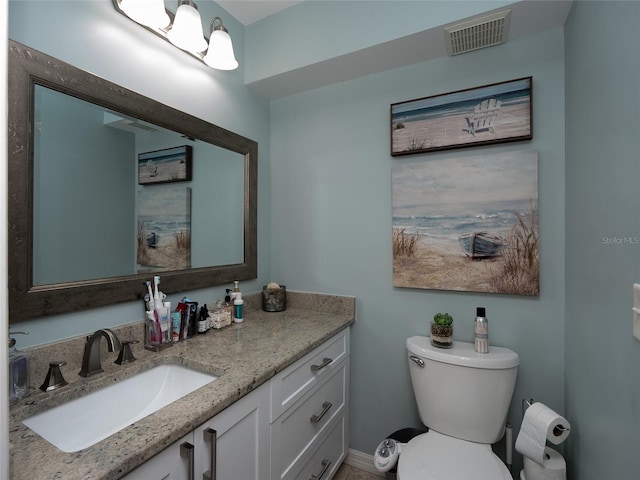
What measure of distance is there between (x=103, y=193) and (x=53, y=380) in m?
0.65

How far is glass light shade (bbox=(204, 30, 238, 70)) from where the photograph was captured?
1.43 m

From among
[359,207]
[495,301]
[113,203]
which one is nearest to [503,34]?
[359,207]

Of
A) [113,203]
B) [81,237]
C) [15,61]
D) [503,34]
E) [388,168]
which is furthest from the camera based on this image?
[388,168]

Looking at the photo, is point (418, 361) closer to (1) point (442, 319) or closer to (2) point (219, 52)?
(1) point (442, 319)

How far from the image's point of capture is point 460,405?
4.34ft

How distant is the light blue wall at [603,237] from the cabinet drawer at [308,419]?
3.14ft

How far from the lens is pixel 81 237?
1.10 metres

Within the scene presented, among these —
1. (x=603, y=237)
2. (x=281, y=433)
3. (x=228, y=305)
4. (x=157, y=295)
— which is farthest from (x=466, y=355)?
(x=157, y=295)

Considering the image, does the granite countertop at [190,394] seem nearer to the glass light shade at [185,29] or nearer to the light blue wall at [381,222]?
the light blue wall at [381,222]

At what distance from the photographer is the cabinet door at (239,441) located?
31.7 inches

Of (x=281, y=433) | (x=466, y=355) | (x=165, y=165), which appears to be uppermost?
(x=165, y=165)

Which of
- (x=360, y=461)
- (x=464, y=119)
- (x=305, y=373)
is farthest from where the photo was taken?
(x=360, y=461)

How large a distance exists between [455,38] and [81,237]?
1.76 m

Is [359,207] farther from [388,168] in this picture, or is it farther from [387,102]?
[387,102]
